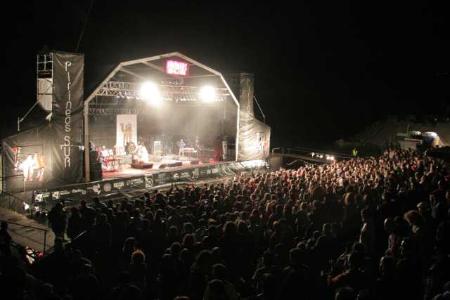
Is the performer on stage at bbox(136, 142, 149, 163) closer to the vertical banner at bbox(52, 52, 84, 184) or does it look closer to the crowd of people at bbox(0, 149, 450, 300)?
the vertical banner at bbox(52, 52, 84, 184)

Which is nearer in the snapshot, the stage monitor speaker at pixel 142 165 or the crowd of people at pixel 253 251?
the crowd of people at pixel 253 251

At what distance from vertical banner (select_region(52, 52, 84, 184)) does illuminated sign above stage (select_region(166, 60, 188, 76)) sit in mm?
4185

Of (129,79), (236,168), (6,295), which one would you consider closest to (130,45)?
(129,79)

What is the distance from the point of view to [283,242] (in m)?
6.34

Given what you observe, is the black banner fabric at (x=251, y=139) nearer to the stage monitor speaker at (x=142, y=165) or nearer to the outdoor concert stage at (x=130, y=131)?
the outdoor concert stage at (x=130, y=131)

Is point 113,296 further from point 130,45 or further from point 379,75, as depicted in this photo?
point 379,75

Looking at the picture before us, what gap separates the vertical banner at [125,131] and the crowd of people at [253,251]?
43.1ft

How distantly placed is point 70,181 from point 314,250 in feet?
38.4

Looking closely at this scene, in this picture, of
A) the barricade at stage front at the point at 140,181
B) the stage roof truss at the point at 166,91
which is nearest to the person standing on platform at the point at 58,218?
the barricade at stage front at the point at 140,181

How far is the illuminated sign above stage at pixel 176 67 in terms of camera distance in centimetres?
1836

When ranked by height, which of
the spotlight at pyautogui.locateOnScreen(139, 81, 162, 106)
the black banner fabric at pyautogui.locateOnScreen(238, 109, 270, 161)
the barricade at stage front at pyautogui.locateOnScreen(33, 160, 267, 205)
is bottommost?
the barricade at stage front at pyautogui.locateOnScreen(33, 160, 267, 205)

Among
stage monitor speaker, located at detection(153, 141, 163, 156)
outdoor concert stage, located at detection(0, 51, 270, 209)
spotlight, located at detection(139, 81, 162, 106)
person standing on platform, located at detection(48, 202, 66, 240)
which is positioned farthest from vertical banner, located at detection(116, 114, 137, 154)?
person standing on platform, located at detection(48, 202, 66, 240)

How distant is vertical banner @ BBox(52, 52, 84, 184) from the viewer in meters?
14.7

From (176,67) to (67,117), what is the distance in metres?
5.75
